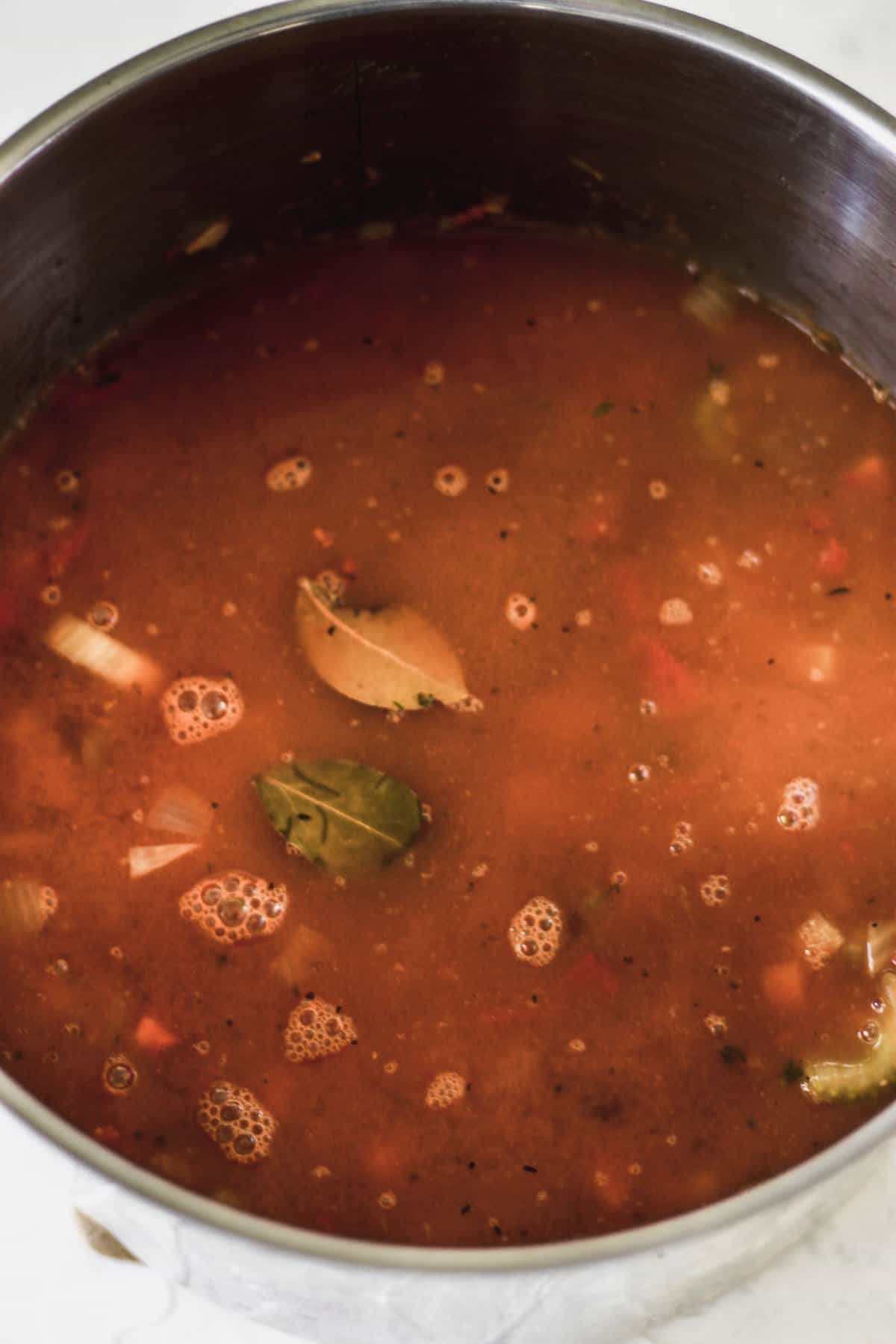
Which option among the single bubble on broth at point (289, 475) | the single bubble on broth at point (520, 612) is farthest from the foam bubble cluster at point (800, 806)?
the single bubble on broth at point (289, 475)

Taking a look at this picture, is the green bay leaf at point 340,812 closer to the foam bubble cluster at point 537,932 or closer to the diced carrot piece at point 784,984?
the foam bubble cluster at point 537,932

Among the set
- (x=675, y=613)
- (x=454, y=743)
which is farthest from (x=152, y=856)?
(x=675, y=613)

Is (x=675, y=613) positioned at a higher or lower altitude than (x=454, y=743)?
higher

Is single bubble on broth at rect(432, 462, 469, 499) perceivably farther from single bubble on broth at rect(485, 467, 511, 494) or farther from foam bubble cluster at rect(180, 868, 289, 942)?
foam bubble cluster at rect(180, 868, 289, 942)

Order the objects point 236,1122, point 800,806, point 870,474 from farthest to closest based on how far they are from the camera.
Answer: point 870,474, point 800,806, point 236,1122

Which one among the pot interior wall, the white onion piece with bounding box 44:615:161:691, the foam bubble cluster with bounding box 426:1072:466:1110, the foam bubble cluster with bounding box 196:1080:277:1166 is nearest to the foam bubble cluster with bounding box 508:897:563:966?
the foam bubble cluster with bounding box 426:1072:466:1110

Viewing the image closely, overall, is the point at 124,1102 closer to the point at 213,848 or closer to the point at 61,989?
the point at 61,989

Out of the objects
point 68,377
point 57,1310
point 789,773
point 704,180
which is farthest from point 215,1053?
point 704,180

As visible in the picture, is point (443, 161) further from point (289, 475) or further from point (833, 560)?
point (833, 560)
